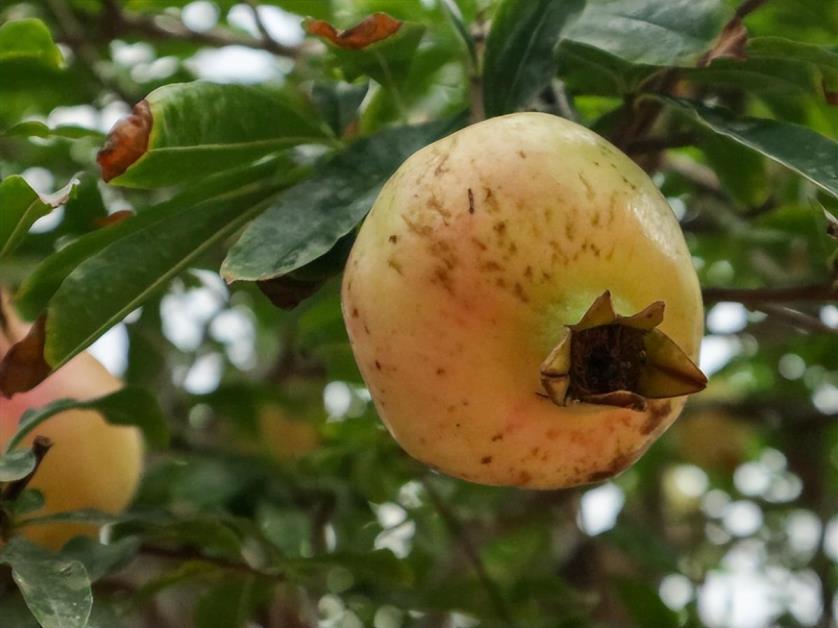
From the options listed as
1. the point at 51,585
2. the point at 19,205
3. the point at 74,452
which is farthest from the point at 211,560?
the point at 19,205

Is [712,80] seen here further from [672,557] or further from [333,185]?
[672,557]

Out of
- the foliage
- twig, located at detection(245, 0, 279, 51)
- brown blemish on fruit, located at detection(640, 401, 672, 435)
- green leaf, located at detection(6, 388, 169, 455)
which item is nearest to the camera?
brown blemish on fruit, located at detection(640, 401, 672, 435)

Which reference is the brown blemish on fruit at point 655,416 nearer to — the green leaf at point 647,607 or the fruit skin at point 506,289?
the fruit skin at point 506,289

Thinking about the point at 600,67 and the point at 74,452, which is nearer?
the point at 600,67

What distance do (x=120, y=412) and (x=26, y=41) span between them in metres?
0.32

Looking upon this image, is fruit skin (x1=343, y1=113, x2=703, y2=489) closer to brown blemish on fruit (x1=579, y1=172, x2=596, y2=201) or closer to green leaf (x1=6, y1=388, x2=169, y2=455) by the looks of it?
brown blemish on fruit (x1=579, y1=172, x2=596, y2=201)

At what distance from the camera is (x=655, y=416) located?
0.66 m

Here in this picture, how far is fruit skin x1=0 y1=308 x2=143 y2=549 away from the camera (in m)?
0.97

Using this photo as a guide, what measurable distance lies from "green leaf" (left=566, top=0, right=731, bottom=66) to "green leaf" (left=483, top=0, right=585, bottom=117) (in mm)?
37

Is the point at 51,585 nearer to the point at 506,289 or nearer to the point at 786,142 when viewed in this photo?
the point at 506,289

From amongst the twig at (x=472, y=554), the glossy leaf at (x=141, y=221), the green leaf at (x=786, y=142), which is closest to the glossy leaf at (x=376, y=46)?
the glossy leaf at (x=141, y=221)

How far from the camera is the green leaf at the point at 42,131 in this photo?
834 millimetres

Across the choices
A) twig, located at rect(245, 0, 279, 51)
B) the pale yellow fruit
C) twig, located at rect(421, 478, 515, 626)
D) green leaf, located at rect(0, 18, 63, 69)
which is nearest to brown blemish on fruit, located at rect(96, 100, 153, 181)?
green leaf, located at rect(0, 18, 63, 69)

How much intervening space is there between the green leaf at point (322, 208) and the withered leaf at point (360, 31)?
0.07 metres
